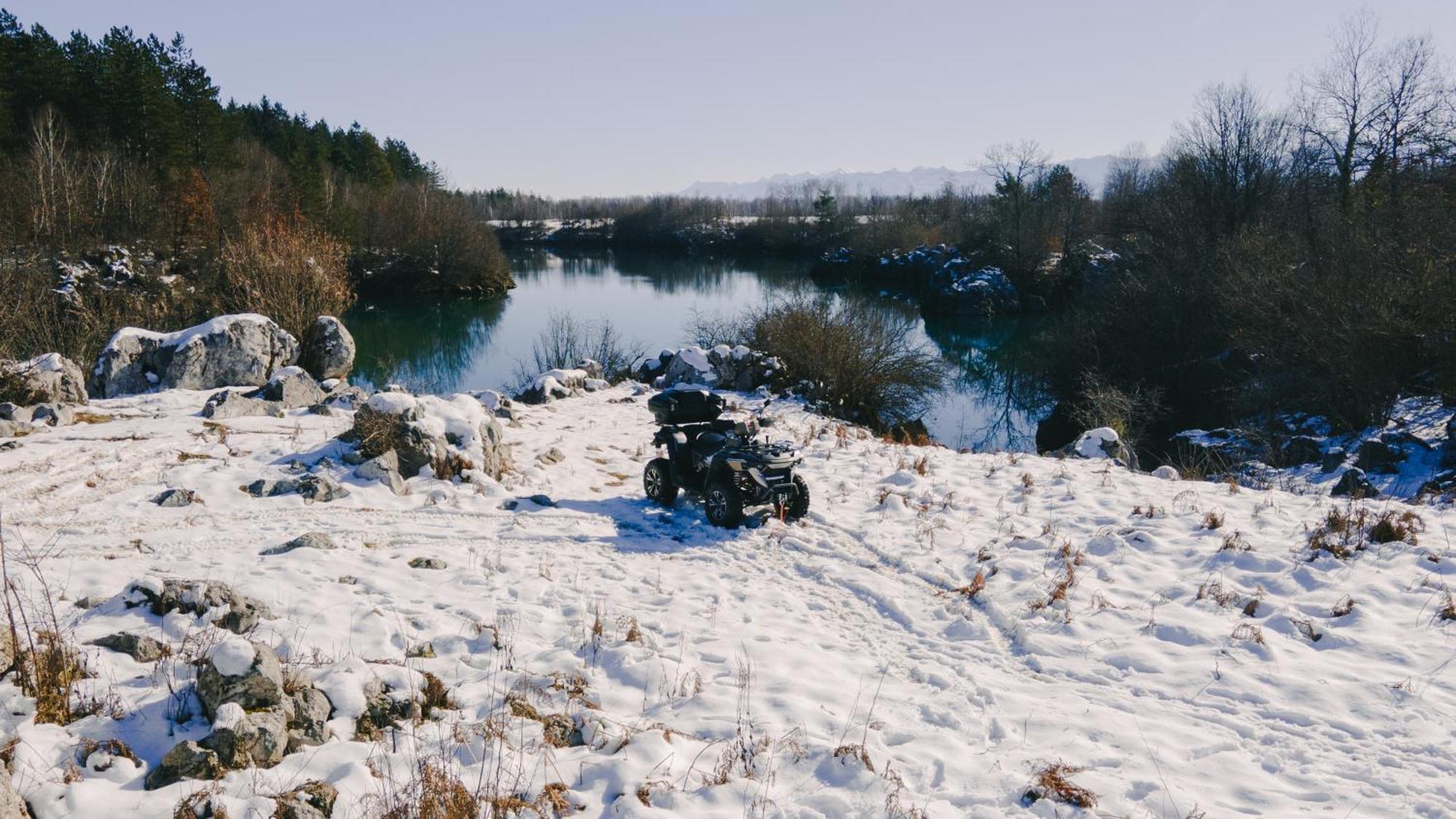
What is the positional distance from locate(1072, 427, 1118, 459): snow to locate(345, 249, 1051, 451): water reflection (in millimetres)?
5537

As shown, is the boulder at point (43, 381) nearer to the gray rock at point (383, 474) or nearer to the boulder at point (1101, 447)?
the gray rock at point (383, 474)

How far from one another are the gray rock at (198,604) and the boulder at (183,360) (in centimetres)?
1048

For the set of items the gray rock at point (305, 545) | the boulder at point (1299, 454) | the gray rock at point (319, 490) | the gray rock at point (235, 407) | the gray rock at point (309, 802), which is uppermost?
the gray rock at point (235, 407)

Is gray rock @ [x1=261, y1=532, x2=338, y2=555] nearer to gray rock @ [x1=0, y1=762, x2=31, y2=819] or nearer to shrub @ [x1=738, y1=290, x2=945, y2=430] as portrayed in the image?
gray rock @ [x1=0, y1=762, x2=31, y2=819]

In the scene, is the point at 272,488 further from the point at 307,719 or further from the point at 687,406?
the point at 307,719

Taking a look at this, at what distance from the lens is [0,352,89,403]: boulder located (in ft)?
33.3

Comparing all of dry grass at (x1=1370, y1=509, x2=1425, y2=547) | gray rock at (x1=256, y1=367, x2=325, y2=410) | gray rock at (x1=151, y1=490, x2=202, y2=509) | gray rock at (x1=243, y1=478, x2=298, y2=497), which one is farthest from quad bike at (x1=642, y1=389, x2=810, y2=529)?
gray rock at (x1=256, y1=367, x2=325, y2=410)

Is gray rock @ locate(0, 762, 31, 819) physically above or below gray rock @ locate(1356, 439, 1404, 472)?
above

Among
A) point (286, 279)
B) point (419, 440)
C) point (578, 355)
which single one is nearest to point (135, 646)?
point (419, 440)

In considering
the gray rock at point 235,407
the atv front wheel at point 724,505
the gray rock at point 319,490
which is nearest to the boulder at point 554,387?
the gray rock at point 235,407

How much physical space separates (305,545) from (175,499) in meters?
1.77

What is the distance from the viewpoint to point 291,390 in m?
12.0

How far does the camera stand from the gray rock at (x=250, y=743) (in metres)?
3.55

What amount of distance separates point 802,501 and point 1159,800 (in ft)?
14.9
